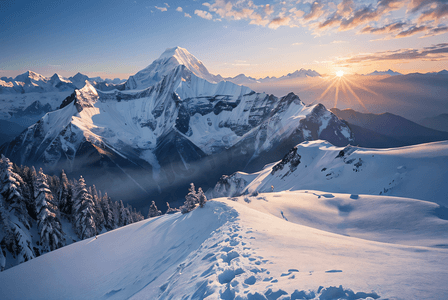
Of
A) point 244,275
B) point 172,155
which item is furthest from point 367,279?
point 172,155

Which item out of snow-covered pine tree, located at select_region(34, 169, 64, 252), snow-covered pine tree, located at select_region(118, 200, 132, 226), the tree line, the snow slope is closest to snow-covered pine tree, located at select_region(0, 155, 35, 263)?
the tree line

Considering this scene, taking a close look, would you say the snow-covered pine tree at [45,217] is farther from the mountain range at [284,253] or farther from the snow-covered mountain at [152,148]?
the snow-covered mountain at [152,148]

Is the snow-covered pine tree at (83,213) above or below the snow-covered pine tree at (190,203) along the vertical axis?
below

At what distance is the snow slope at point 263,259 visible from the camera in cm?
416

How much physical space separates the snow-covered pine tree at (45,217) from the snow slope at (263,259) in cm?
797

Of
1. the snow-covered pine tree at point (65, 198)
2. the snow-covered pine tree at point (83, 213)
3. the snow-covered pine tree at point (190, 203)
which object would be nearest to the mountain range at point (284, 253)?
the snow-covered pine tree at point (190, 203)

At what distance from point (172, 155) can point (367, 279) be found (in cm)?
18472

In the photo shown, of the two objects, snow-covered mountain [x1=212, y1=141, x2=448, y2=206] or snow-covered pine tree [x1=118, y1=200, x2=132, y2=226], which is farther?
snow-covered pine tree [x1=118, y1=200, x2=132, y2=226]

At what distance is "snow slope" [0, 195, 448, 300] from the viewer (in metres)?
4.16

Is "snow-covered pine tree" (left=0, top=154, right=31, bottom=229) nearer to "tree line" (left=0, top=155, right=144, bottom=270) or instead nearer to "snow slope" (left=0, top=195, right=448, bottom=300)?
"tree line" (left=0, top=155, right=144, bottom=270)

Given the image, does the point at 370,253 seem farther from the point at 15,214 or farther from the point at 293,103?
the point at 293,103

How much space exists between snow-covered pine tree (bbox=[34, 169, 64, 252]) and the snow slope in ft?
26.1

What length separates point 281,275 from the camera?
15.9ft

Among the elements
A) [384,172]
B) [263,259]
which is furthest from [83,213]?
[384,172]
